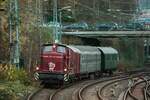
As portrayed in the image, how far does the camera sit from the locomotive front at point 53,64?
34.3 metres

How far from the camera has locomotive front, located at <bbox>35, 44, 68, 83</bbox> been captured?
34281mm

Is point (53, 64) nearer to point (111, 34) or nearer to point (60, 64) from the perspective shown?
point (60, 64)

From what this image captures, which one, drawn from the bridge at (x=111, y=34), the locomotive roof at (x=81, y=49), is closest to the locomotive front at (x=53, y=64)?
the locomotive roof at (x=81, y=49)

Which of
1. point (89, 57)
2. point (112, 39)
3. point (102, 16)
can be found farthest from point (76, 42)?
point (89, 57)

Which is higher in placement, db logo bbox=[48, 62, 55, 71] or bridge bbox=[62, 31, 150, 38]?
db logo bbox=[48, 62, 55, 71]

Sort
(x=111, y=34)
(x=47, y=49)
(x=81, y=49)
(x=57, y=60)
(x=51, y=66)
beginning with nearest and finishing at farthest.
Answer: (x=51, y=66) < (x=57, y=60) < (x=47, y=49) < (x=81, y=49) < (x=111, y=34)

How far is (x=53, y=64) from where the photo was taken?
115ft

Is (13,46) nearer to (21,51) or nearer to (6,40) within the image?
(6,40)

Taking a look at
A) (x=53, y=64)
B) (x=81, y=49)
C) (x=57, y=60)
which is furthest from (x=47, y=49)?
(x=81, y=49)

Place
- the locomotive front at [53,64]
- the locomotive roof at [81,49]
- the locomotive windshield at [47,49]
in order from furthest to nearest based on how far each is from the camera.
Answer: the locomotive roof at [81,49]
the locomotive windshield at [47,49]
the locomotive front at [53,64]

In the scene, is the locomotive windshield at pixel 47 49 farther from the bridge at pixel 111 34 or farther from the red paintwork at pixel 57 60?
the bridge at pixel 111 34

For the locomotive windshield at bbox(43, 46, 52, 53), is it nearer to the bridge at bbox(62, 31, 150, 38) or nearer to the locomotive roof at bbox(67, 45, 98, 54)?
the locomotive roof at bbox(67, 45, 98, 54)

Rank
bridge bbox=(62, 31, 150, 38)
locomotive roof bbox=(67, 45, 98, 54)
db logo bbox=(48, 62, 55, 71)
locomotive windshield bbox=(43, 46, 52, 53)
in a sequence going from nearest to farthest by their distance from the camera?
db logo bbox=(48, 62, 55, 71) < locomotive windshield bbox=(43, 46, 52, 53) < locomotive roof bbox=(67, 45, 98, 54) < bridge bbox=(62, 31, 150, 38)

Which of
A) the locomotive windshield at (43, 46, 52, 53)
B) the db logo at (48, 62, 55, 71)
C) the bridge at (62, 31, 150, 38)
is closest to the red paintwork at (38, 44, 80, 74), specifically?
the db logo at (48, 62, 55, 71)
